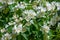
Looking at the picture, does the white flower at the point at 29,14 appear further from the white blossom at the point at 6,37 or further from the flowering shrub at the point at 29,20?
the white blossom at the point at 6,37

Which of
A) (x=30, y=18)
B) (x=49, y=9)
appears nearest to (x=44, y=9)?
(x=49, y=9)

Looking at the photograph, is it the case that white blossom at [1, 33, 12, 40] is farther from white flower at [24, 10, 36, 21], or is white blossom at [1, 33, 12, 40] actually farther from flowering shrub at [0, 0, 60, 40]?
white flower at [24, 10, 36, 21]

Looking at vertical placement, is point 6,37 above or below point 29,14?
below

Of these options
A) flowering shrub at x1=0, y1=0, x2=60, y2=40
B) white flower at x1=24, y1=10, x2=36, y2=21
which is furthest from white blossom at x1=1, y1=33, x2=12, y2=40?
white flower at x1=24, y1=10, x2=36, y2=21

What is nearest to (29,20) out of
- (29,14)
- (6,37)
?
(29,14)

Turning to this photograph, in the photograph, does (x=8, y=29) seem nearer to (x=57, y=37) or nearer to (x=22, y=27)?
(x=22, y=27)

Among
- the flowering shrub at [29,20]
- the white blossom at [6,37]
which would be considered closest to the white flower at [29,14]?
the flowering shrub at [29,20]

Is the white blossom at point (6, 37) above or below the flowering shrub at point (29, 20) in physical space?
below

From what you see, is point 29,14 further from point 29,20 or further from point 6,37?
point 6,37
